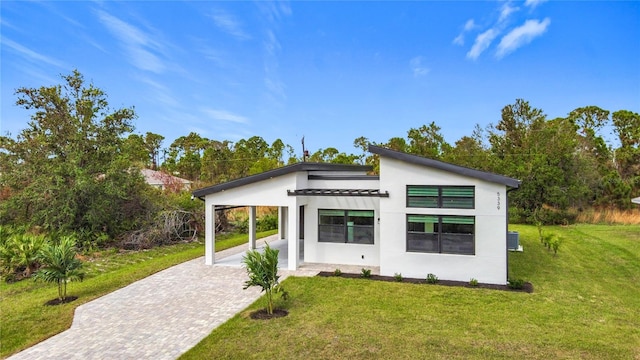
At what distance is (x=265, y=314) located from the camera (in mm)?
7961

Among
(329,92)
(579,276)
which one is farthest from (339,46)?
(579,276)

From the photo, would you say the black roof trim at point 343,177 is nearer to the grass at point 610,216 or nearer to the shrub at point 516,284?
the shrub at point 516,284

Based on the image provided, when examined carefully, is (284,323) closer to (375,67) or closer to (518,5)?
(518,5)

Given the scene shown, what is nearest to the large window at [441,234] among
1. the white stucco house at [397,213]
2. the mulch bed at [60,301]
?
the white stucco house at [397,213]

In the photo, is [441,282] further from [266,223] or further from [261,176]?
[266,223]

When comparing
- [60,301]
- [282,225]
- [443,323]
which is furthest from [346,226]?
[60,301]

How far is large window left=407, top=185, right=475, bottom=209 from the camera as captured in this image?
1038cm

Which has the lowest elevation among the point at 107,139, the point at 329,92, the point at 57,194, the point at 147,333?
the point at 147,333

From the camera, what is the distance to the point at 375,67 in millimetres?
23406

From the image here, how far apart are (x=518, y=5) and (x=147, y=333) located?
19.5 meters

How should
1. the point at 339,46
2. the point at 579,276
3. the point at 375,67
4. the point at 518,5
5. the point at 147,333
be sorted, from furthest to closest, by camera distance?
the point at 375,67 < the point at 339,46 < the point at 518,5 < the point at 579,276 < the point at 147,333

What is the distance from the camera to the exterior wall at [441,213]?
10.1 metres

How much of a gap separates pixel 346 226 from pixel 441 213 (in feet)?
11.1

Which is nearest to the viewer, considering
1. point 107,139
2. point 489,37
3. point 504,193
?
point 504,193
